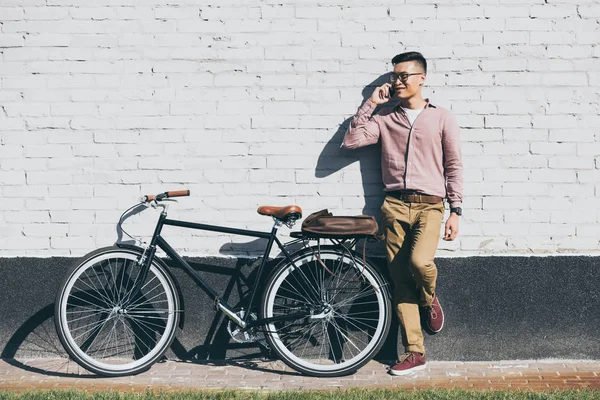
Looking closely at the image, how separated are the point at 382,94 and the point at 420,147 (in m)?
0.47

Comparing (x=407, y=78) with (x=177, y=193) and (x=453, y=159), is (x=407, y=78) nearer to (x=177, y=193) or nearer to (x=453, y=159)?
(x=453, y=159)

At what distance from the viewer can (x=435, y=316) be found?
7.10 metres

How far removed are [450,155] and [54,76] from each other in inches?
118

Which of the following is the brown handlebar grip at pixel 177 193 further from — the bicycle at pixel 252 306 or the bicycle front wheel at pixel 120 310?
the bicycle front wheel at pixel 120 310

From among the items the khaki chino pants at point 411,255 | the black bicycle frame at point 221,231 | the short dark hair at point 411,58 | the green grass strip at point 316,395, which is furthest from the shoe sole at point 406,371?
the short dark hair at point 411,58

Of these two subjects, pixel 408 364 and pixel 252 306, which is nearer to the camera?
pixel 408 364

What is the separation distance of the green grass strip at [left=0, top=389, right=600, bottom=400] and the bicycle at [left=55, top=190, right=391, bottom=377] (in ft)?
1.78

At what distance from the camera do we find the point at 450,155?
6.92 meters

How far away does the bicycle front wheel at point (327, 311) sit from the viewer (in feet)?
23.0

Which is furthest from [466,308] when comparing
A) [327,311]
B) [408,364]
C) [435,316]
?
[327,311]

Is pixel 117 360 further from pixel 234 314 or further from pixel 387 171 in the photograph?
pixel 387 171

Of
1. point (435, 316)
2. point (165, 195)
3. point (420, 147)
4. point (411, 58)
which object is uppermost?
point (411, 58)

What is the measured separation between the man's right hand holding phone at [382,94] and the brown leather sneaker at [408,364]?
6.04ft

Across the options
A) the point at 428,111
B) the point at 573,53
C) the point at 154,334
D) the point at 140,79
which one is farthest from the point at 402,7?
the point at 154,334
